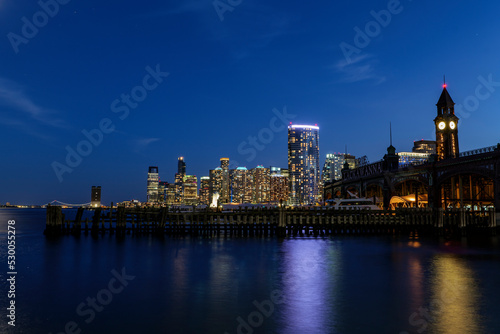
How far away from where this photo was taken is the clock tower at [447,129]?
132 m

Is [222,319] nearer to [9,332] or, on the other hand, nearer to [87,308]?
[87,308]

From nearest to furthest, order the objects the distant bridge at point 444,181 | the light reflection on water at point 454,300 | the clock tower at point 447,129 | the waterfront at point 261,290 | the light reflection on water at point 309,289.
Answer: the light reflection on water at point 454,300, the waterfront at point 261,290, the light reflection on water at point 309,289, the distant bridge at point 444,181, the clock tower at point 447,129

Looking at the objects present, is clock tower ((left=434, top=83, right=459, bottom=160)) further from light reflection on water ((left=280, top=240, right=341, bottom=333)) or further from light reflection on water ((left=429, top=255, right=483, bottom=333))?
light reflection on water ((left=429, top=255, right=483, bottom=333))

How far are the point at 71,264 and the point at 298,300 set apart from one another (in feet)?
75.4

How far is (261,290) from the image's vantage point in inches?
998

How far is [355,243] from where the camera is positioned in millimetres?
52875
